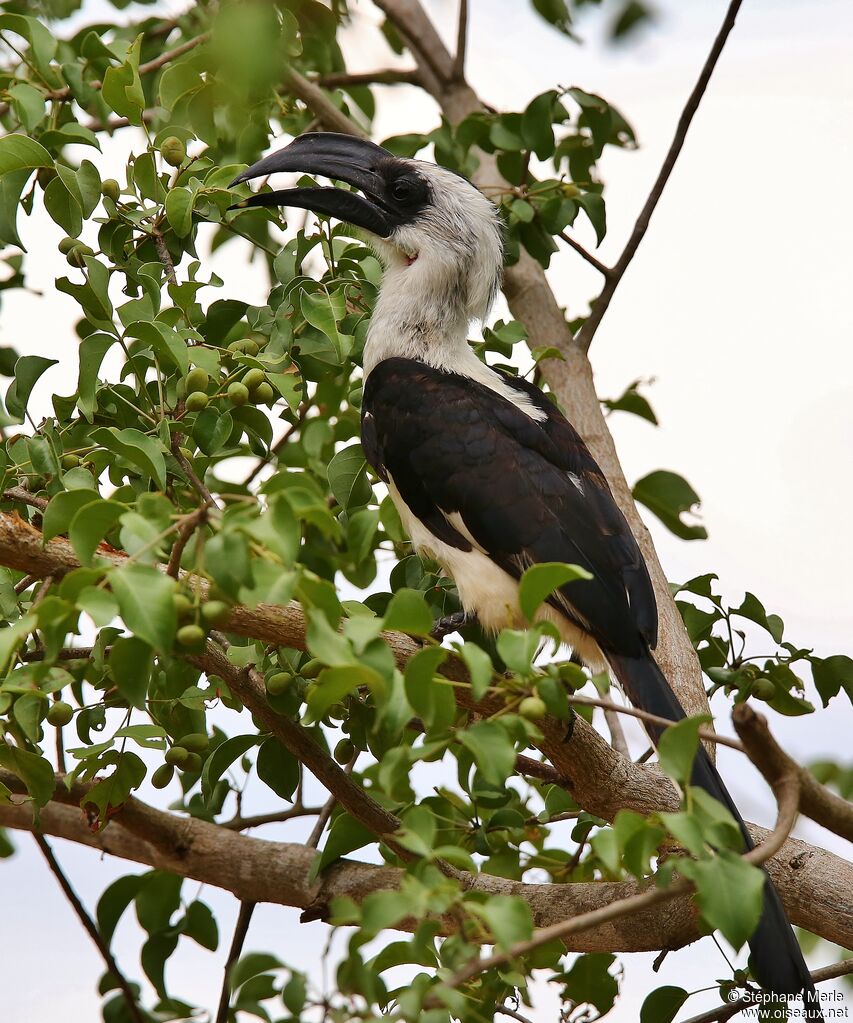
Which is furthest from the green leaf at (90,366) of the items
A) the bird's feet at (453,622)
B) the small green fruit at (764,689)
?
the small green fruit at (764,689)

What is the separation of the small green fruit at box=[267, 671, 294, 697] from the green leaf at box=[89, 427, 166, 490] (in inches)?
20.1

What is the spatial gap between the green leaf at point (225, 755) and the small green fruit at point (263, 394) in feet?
2.53

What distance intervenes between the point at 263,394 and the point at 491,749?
3.97 ft

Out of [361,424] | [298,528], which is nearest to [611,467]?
[361,424]

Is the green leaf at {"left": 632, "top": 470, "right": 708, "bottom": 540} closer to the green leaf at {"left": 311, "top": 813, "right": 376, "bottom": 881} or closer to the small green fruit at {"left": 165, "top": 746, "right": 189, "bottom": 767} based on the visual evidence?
the green leaf at {"left": 311, "top": 813, "right": 376, "bottom": 881}

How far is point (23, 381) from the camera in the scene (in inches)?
97.2

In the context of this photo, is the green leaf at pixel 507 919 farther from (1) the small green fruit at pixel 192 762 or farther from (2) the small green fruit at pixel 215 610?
(1) the small green fruit at pixel 192 762

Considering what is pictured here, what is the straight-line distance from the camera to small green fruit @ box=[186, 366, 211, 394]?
2.40m

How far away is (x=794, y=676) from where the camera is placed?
2936mm

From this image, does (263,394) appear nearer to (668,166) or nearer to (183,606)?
(183,606)

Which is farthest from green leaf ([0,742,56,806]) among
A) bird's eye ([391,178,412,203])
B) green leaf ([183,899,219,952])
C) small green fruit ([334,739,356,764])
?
bird's eye ([391,178,412,203])

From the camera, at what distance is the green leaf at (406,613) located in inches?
63.7

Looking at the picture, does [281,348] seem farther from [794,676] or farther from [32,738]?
[794,676]

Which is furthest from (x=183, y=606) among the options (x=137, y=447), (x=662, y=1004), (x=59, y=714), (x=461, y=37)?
(x=461, y=37)
